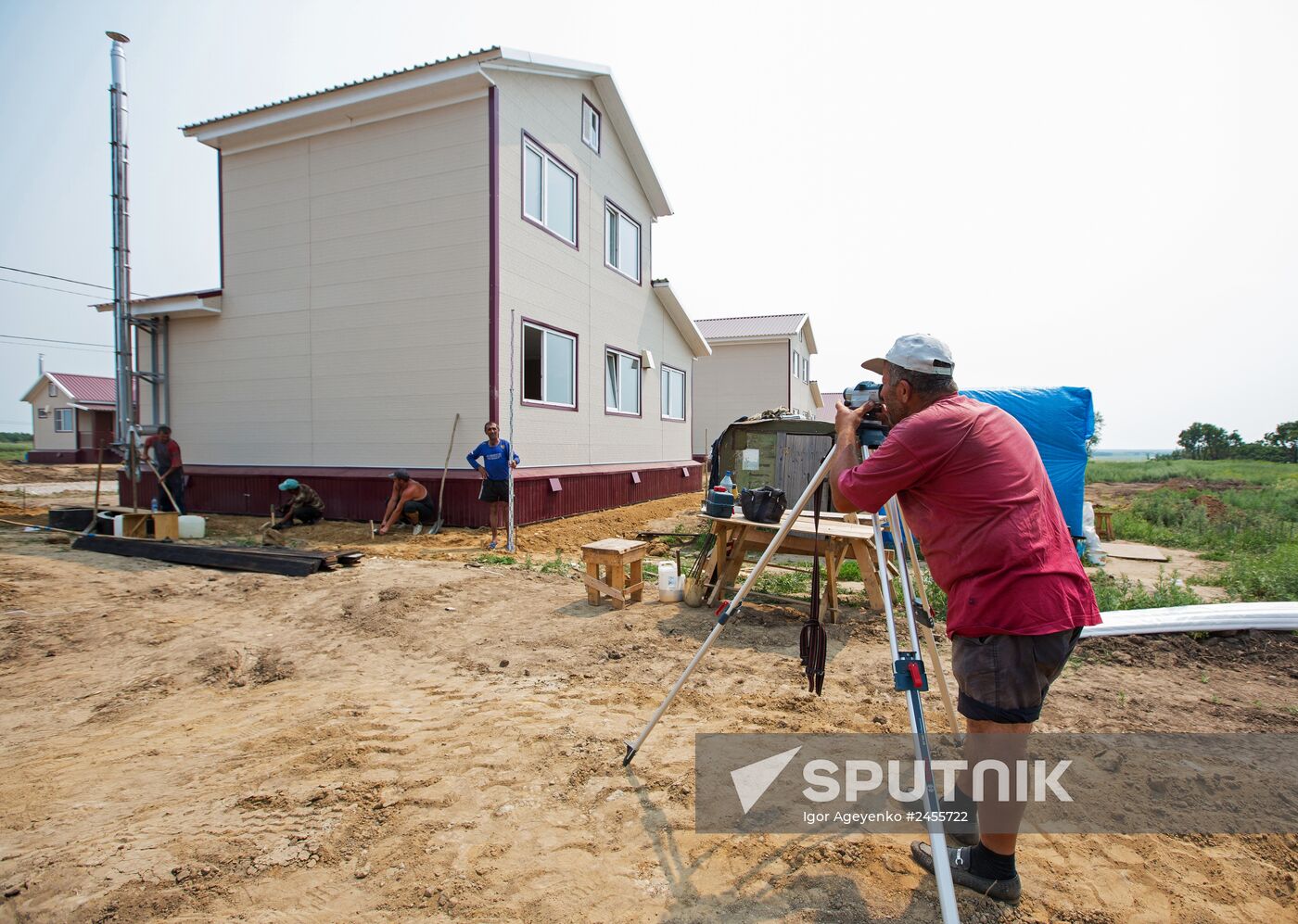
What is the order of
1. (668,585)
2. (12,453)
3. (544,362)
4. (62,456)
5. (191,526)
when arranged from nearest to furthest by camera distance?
(668,585)
(191,526)
(544,362)
(62,456)
(12,453)

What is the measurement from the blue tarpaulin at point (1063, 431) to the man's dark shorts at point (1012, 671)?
798 cm

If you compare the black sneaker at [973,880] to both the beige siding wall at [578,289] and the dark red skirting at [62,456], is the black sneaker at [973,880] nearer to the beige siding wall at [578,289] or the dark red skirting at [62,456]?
the beige siding wall at [578,289]

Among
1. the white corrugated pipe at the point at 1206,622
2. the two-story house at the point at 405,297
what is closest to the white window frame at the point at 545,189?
the two-story house at the point at 405,297

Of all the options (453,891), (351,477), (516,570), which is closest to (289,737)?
(453,891)

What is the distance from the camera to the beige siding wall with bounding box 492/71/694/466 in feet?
36.2

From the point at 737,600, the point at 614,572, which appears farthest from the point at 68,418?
the point at 737,600

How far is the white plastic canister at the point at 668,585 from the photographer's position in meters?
6.72

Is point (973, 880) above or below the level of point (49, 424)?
below

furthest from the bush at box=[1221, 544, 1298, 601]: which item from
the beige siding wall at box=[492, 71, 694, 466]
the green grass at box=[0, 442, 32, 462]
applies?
the green grass at box=[0, 442, 32, 462]

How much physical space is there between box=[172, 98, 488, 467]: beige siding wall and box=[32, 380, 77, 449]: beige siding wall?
30993mm

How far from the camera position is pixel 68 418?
35250 millimetres

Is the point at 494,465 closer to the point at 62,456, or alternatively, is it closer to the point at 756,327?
the point at 756,327

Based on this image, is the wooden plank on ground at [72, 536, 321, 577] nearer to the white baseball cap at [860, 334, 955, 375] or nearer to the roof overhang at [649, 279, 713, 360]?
the white baseball cap at [860, 334, 955, 375]

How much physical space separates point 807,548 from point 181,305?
517 inches
